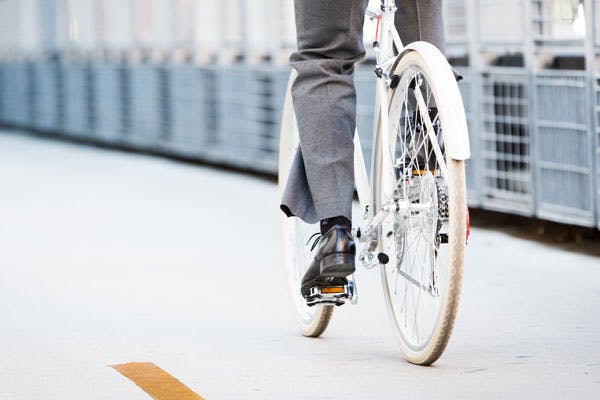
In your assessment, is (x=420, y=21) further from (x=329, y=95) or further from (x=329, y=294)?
(x=329, y=294)

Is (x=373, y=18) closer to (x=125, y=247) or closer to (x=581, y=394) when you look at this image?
(x=581, y=394)

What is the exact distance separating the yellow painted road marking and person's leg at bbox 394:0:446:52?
1.21 meters

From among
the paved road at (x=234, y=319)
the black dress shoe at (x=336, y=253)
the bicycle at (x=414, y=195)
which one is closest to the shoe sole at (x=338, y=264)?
the black dress shoe at (x=336, y=253)

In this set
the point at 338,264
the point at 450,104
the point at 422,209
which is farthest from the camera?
the point at 338,264

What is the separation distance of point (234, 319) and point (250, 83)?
787 cm

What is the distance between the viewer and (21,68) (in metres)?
Result: 24.0

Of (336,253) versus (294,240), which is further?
(294,240)

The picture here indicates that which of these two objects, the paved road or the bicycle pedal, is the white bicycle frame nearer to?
the bicycle pedal

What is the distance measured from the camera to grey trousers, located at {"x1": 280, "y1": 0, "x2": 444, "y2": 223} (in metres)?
4.29

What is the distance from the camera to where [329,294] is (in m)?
4.48

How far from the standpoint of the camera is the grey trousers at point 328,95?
429 centimetres

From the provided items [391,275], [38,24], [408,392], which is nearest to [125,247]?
[391,275]

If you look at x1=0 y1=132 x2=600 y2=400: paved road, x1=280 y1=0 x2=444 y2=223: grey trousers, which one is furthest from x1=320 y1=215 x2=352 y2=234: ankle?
x1=0 y1=132 x2=600 y2=400: paved road

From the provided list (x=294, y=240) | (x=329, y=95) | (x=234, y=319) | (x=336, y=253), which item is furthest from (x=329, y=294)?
(x=234, y=319)
